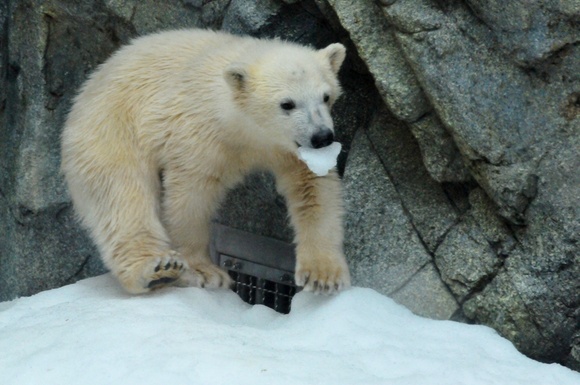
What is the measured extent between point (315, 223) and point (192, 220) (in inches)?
29.2

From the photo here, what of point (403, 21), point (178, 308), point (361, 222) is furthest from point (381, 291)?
point (403, 21)

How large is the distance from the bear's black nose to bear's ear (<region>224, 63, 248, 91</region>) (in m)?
0.61

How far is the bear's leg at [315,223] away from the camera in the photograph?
4.70 meters

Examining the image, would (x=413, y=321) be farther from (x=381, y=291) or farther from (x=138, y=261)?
(x=138, y=261)

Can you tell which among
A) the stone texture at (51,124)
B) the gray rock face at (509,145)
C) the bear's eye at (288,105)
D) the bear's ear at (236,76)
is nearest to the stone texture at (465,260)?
the gray rock face at (509,145)

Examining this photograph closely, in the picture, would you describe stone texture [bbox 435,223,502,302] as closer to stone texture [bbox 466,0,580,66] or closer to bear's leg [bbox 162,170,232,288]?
stone texture [bbox 466,0,580,66]

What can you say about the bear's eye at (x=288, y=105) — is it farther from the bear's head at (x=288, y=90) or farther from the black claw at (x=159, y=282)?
the black claw at (x=159, y=282)

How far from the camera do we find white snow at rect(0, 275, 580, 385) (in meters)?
3.74

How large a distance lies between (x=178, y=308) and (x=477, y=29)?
2.12 m

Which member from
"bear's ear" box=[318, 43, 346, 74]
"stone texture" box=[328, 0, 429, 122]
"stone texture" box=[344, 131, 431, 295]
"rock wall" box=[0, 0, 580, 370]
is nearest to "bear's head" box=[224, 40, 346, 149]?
"bear's ear" box=[318, 43, 346, 74]

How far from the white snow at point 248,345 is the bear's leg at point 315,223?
0.12 meters

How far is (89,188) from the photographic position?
520 centimetres

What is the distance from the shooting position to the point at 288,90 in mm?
4668

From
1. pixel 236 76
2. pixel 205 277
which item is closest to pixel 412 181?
Result: pixel 236 76
